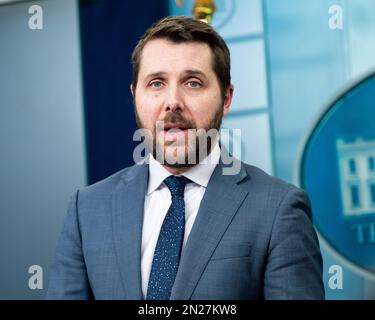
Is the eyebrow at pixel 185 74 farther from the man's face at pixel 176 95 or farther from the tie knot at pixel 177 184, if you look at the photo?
the tie knot at pixel 177 184

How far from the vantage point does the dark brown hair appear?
1100 mm

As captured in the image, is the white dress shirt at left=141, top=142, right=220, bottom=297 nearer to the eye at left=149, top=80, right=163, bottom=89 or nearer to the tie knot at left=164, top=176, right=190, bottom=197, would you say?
the tie knot at left=164, top=176, right=190, bottom=197

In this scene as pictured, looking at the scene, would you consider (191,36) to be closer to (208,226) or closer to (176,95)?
(176,95)

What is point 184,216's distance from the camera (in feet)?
3.50

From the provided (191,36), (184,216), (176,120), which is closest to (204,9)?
(191,36)

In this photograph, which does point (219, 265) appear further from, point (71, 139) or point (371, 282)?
point (71, 139)

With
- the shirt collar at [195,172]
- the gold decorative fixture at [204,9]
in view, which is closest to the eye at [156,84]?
the shirt collar at [195,172]

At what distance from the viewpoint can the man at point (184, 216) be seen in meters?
1.00

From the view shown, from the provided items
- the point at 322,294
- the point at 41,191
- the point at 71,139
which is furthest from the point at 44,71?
the point at 322,294

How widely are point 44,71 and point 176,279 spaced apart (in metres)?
0.84

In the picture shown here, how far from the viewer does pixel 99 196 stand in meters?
1.13

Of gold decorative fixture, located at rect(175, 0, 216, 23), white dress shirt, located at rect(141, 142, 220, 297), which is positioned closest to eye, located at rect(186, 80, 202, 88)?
white dress shirt, located at rect(141, 142, 220, 297)

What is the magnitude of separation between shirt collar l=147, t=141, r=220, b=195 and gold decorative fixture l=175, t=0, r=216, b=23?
1.69 feet

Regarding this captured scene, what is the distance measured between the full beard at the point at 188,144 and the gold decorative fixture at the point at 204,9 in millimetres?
478
